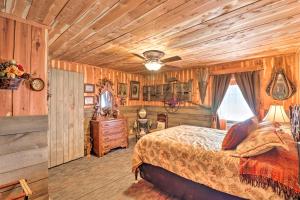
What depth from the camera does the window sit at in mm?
3914

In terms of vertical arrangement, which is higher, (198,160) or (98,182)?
(198,160)

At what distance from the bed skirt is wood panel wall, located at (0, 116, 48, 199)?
1.42m

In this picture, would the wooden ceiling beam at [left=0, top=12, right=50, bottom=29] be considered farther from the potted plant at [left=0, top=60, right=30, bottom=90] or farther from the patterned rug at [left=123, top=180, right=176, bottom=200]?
the patterned rug at [left=123, top=180, right=176, bottom=200]

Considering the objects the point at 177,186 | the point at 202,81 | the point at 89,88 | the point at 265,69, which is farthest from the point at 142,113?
the point at 265,69

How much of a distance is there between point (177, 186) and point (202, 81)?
279cm

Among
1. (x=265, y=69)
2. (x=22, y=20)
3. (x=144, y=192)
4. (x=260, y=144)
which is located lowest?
(x=144, y=192)

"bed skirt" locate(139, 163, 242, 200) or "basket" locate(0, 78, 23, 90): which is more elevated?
"basket" locate(0, 78, 23, 90)

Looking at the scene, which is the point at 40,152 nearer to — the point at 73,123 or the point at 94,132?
the point at 73,123

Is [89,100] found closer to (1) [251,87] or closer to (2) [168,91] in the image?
(2) [168,91]

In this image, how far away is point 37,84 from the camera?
74.2 inches

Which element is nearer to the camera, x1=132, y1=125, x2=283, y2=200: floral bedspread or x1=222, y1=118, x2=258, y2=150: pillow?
x1=132, y1=125, x2=283, y2=200: floral bedspread

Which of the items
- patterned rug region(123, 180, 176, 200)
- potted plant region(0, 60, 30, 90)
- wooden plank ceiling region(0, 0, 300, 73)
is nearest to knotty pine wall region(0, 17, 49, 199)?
potted plant region(0, 60, 30, 90)

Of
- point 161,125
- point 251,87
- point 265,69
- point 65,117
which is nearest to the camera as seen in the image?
point 265,69

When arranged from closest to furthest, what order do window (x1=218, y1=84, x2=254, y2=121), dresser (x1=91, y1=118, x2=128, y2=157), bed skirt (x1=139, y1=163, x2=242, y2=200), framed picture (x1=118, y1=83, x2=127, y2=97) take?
bed skirt (x1=139, y1=163, x2=242, y2=200) → window (x1=218, y1=84, x2=254, y2=121) → dresser (x1=91, y1=118, x2=128, y2=157) → framed picture (x1=118, y1=83, x2=127, y2=97)
